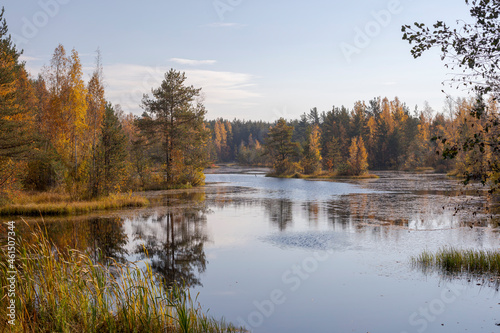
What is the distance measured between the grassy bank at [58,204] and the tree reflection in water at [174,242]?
3.26 m

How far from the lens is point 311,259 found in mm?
12086

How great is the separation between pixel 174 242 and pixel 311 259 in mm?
5417

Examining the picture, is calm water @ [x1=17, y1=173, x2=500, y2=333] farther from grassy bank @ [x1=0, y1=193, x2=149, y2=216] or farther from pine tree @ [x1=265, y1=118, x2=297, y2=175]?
pine tree @ [x1=265, y1=118, x2=297, y2=175]

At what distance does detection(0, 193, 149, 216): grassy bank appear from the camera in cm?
2033

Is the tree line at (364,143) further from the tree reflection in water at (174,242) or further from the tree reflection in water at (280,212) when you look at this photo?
the tree reflection in water at (174,242)

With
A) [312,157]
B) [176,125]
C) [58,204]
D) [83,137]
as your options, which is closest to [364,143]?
[312,157]

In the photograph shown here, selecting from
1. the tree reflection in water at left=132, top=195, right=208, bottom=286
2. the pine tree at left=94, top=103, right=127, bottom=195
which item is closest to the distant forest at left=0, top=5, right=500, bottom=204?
the pine tree at left=94, top=103, right=127, bottom=195

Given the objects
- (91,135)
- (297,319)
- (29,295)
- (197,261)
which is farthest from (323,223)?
(91,135)

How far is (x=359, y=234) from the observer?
15656 millimetres

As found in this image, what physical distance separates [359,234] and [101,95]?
28.4 meters

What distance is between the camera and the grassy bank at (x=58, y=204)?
800 inches

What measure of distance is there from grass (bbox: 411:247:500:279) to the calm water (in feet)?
1.96

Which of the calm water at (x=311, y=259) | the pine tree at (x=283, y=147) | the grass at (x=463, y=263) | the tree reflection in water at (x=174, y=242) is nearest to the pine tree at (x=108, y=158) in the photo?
the calm water at (x=311, y=259)

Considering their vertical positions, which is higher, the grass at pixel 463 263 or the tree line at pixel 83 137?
the tree line at pixel 83 137
